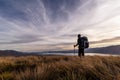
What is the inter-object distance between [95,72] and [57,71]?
132 cm

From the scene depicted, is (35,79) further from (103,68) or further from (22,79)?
(103,68)

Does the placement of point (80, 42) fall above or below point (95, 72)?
above

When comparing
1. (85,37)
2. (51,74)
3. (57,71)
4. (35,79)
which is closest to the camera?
(35,79)

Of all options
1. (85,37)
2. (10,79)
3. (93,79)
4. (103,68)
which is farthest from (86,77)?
(85,37)

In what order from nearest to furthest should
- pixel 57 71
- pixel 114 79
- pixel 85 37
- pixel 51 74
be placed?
pixel 114 79, pixel 51 74, pixel 57 71, pixel 85 37

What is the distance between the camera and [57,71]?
22.3 feet

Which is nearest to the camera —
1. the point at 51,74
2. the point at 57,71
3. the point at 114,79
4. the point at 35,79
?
the point at 114,79

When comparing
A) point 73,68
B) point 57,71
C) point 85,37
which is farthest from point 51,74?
point 85,37

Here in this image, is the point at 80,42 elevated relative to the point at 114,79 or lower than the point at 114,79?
elevated

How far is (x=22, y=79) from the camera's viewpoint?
19.5 ft

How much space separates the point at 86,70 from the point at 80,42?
921 centimetres

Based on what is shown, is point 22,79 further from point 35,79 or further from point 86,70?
point 86,70

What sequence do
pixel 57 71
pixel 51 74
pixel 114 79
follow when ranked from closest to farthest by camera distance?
1. pixel 114 79
2. pixel 51 74
3. pixel 57 71

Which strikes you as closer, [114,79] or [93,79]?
[114,79]
